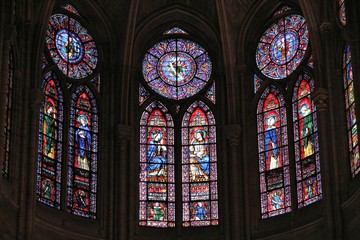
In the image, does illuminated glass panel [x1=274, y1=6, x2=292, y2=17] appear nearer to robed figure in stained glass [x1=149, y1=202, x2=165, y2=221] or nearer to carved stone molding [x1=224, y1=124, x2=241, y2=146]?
carved stone molding [x1=224, y1=124, x2=241, y2=146]

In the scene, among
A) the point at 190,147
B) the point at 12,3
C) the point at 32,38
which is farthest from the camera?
the point at 190,147

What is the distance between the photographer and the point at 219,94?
35.5 m

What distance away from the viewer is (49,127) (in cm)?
3328

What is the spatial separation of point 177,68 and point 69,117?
418 centimetres

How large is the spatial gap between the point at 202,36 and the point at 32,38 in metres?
5.97

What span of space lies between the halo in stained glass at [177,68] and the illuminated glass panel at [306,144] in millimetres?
3350

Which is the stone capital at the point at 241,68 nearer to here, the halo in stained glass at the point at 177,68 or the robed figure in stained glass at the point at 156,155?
the halo in stained glass at the point at 177,68

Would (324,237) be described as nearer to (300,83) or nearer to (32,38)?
(300,83)

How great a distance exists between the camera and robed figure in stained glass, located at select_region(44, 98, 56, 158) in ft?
108

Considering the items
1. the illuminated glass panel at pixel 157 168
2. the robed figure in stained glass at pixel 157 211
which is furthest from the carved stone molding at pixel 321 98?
the robed figure in stained glass at pixel 157 211

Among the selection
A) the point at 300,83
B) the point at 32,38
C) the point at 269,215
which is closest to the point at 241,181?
the point at 269,215

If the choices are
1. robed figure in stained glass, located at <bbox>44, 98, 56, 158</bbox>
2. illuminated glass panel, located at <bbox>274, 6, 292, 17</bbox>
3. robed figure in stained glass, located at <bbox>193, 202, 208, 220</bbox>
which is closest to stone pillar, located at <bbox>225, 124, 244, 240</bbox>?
robed figure in stained glass, located at <bbox>193, 202, 208, 220</bbox>

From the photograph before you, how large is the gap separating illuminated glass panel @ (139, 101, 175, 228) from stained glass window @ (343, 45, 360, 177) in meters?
5.93

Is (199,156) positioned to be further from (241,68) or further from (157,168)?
(241,68)
